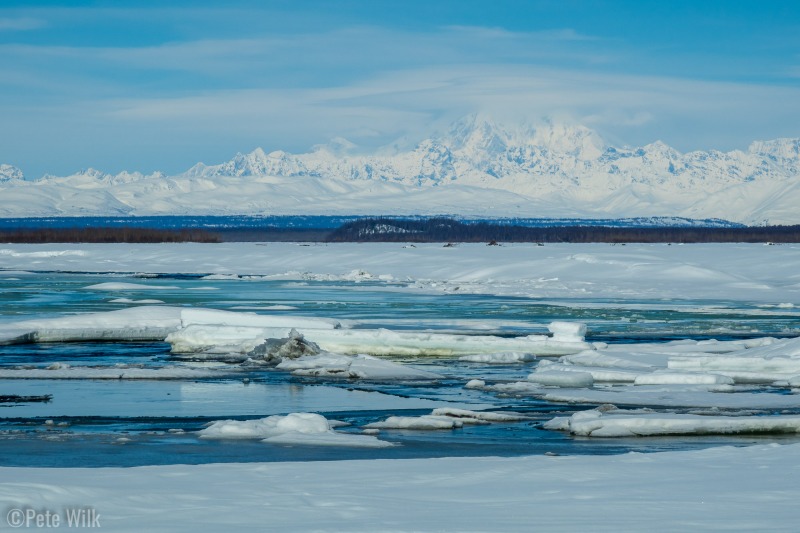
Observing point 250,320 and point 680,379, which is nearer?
point 680,379

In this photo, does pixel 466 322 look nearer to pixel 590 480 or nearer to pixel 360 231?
pixel 590 480

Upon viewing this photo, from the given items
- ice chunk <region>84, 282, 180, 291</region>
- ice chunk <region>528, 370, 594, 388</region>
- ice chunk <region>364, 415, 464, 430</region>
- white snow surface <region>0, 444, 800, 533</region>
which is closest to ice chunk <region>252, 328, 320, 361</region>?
ice chunk <region>528, 370, 594, 388</region>

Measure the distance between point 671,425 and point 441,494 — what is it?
4.46 m

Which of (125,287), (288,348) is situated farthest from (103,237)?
(288,348)

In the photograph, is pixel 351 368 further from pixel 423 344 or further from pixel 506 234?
pixel 506 234

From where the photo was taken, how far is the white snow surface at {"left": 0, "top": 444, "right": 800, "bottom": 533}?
8.12 m

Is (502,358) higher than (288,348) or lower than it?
lower

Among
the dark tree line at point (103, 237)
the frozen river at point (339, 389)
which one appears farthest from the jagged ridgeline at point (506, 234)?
the frozen river at point (339, 389)

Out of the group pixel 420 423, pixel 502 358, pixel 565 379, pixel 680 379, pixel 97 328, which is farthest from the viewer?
pixel 97 328

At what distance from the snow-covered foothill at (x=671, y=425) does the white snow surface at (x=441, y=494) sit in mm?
1711

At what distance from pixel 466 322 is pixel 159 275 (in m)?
29.6

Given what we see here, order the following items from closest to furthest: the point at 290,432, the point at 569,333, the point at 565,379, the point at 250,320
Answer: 1. the point at 290,432
2. the point at 565,379
3. the point at 569,333
4. the point at 250,320

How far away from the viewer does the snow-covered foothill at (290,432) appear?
1221 centimetres

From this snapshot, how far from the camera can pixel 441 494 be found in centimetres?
926
